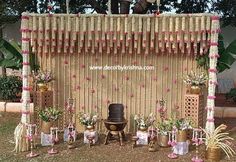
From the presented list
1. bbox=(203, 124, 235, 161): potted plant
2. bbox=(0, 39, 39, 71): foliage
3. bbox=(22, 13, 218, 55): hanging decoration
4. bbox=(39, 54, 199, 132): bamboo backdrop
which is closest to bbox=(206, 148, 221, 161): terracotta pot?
bbox=(203, 124, 235, 161): potted plant

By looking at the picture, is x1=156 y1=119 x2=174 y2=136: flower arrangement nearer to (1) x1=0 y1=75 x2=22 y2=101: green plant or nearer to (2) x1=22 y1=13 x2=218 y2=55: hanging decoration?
(2) x1=22 y1=13 x2=218 y2=55: hanging decoration

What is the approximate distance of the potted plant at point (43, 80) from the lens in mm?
12047

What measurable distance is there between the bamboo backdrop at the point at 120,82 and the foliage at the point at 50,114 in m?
0.84

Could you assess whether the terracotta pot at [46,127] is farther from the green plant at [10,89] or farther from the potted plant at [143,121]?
the green plant at [10,89]

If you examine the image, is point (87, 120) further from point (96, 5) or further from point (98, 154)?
point (96, 5)

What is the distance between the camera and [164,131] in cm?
1109

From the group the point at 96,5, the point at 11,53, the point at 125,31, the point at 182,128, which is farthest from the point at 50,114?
the point at 96,5

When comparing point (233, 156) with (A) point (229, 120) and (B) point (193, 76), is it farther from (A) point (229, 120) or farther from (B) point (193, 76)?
(A) point (229, 120)

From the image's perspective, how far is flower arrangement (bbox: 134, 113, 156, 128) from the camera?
11.4 m

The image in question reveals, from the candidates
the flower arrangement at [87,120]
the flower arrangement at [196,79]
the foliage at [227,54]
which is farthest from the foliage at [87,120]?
the foliage at [227,54]

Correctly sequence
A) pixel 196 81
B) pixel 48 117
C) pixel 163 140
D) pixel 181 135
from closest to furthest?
1. pixel 181 135
2. pixel 163 140
3. pixel 48 117
4. pixel 196 81

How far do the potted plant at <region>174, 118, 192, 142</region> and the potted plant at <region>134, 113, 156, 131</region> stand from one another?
2.87 ft

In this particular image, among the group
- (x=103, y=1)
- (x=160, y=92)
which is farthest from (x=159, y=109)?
(x=103, y=1)

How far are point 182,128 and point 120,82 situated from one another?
249 centimetres
